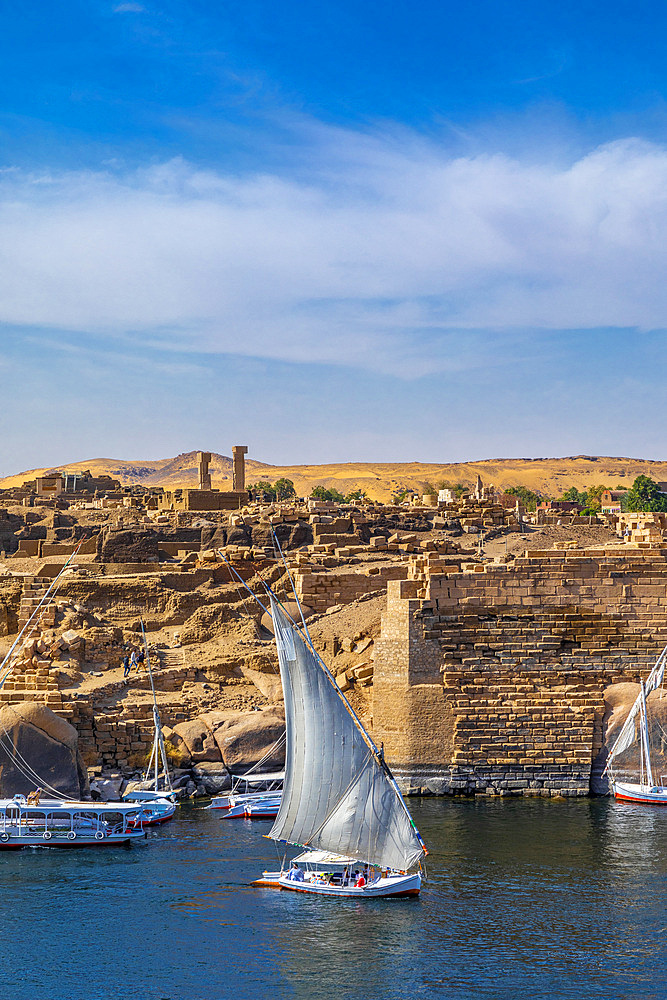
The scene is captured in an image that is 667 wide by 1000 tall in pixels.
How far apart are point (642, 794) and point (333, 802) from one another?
7350 mm

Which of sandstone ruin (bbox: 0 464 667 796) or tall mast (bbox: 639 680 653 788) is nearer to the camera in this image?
tall mast (bbox: 639 680 653 788)

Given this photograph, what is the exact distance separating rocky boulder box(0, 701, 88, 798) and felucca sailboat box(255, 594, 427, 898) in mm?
5590

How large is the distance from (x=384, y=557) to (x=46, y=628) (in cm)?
957

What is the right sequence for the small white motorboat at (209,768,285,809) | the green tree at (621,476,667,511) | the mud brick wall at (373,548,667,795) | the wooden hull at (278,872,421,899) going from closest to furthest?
the wooden hull at (278,872,421,899) < the small white motorboat at (209,768,285,809) < the mud brick wall at (373,548,667,795) < the green tree at (621,476,667,511)

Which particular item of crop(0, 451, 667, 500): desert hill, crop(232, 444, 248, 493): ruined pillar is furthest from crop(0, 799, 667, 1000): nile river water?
crop(0, 451, 667, 500): desert hill

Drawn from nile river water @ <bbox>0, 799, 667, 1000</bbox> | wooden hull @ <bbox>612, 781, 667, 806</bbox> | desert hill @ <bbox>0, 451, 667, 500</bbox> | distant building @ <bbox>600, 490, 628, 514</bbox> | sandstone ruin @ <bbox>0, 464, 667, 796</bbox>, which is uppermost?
desert hill @ <bbox>0, 451, 667, 500</bbox>

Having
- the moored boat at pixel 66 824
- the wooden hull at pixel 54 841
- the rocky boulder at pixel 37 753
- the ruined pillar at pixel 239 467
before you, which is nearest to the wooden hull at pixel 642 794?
the moored boat at pixel 66 824

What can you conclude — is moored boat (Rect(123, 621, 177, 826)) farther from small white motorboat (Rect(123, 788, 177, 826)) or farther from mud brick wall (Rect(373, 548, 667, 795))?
mud brick wall (Rect(373, 548, 667, 795))

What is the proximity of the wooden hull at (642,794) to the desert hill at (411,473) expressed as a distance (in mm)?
100332

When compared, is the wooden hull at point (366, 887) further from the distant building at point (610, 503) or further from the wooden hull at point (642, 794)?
the distant building at point (610, 503)

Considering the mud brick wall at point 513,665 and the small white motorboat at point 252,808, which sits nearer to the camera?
the small white motorboat at point 252,808

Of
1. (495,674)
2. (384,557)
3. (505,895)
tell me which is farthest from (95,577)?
(505,895)

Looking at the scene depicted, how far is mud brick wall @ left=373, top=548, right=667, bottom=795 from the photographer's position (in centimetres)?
2492

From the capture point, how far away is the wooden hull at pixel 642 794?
24.1 metres
